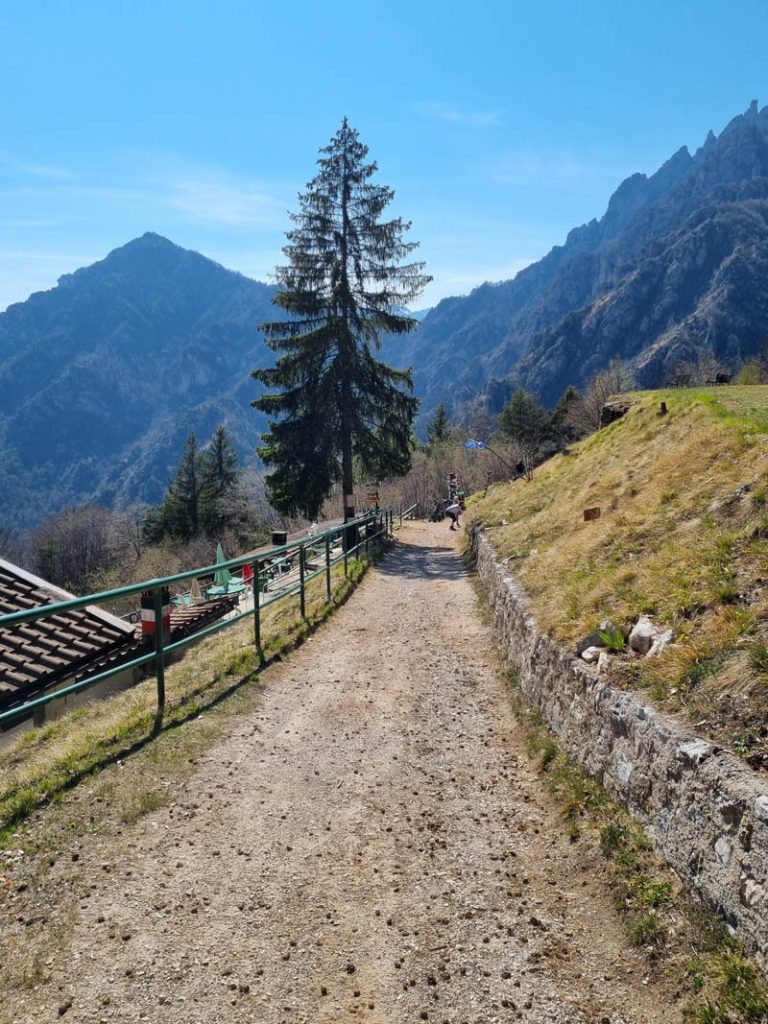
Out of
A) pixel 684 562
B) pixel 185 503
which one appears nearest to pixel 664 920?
pixel 684 562

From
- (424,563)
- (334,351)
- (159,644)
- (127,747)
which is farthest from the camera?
(334,351)

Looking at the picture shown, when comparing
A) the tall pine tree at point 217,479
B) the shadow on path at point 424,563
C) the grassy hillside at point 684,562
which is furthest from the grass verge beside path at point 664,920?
the tall pine tree at point 217,479

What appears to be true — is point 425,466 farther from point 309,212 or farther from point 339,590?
point 339,590

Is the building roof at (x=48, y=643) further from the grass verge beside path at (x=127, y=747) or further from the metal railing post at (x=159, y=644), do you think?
the metal railing post at (x=159, y=644)

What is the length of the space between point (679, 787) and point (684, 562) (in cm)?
251

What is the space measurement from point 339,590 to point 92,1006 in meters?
9.82

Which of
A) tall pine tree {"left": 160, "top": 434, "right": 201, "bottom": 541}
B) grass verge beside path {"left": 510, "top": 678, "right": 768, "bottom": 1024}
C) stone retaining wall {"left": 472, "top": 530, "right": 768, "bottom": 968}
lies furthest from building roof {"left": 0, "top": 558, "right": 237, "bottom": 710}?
tall pine tree {"left": 160, "top": 434, "right": 201, "bottom": 541}

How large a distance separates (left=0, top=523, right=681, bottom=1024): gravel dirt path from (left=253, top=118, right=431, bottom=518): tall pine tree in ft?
55.7

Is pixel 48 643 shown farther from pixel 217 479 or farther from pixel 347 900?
pixel 217 479

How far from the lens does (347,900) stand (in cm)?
365

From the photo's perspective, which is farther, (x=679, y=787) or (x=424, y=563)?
(x=424, y=563)

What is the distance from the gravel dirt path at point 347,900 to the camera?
9.57 feet

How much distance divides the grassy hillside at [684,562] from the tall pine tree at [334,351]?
11675mm

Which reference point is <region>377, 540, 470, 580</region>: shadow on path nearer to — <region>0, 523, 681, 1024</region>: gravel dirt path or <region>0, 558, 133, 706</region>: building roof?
<region>0, 558, 133, 706</region>: building roof
